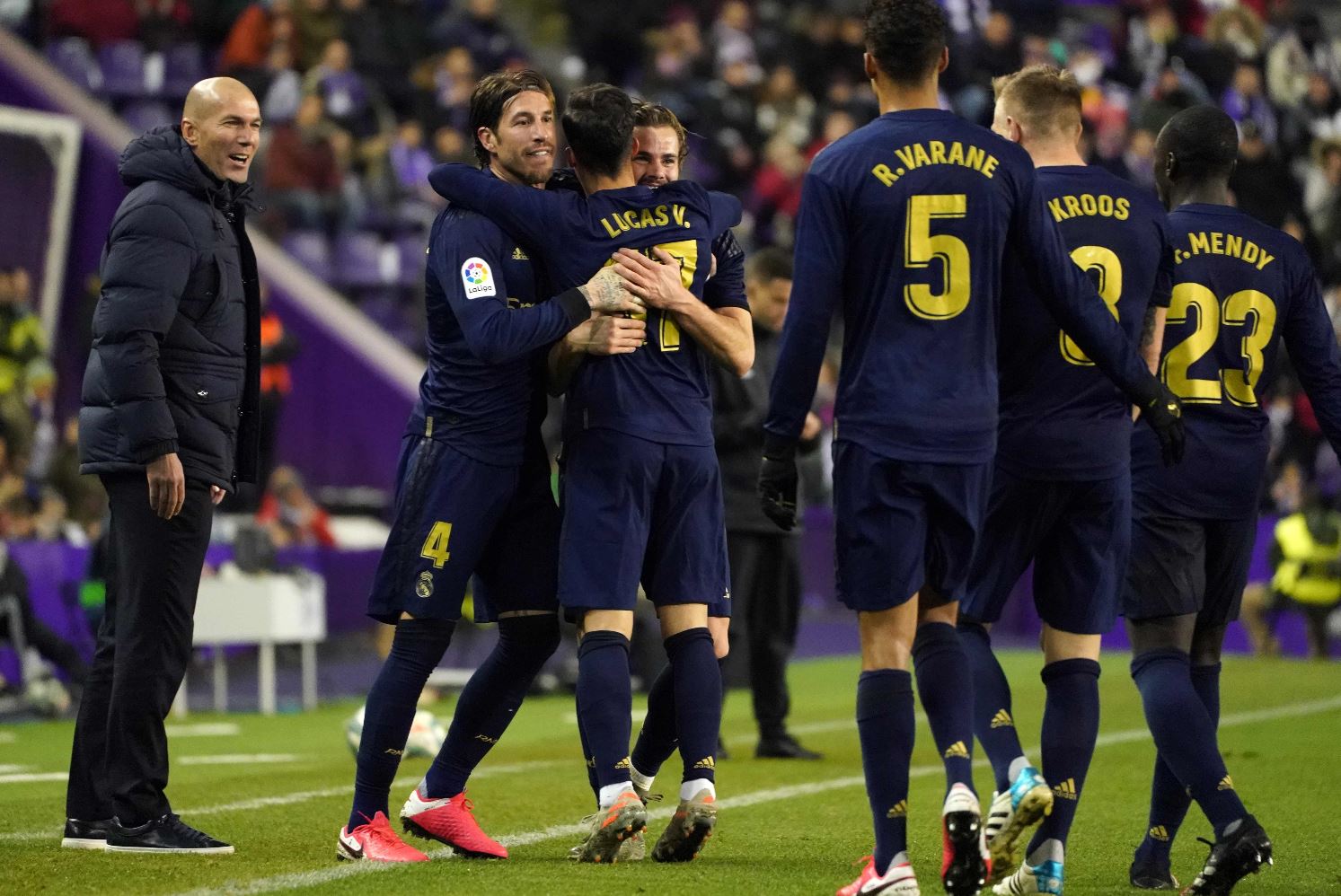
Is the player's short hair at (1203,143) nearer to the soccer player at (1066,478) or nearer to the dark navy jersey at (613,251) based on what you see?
the soccer player at (1066,478)

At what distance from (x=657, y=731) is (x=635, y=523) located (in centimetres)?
85

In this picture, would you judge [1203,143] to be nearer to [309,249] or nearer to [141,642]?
[141,642]

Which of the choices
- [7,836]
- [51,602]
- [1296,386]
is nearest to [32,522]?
[51,602]

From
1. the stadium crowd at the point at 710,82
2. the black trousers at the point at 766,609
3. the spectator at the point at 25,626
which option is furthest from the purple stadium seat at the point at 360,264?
the black trousers at the point at 766,609

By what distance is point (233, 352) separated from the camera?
5.93 metres

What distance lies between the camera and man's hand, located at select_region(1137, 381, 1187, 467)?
4.88 m

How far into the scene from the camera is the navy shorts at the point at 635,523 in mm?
5281

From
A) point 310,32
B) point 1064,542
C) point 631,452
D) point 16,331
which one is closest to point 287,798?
point 631,452

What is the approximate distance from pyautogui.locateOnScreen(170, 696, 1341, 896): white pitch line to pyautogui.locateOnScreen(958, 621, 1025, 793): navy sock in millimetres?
1493

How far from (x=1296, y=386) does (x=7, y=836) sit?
1410 cm

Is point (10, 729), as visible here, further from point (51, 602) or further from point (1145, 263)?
point (1145, 263)

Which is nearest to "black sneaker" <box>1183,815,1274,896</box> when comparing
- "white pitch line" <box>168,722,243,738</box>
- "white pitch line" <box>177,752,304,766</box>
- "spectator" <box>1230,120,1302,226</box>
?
"white pitch line" <box>177,752,304,766</box>

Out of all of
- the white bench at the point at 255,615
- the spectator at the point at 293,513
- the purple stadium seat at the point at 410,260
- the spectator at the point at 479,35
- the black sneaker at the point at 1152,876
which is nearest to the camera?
the black sneaker at the point at 1152,876

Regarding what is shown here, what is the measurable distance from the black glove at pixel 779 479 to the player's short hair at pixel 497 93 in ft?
A: 4.73
